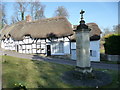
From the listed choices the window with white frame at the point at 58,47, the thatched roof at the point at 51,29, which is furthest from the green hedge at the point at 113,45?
the window with white frame at the point at 58,47

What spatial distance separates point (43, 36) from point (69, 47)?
5302 millimetres

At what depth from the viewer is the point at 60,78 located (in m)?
7.73

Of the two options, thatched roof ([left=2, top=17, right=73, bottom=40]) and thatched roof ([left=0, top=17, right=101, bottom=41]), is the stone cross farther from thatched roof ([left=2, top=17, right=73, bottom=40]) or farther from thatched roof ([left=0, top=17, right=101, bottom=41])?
thatched roof ([left=2, top=17, right=73, bottom=40])

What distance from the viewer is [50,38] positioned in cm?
2034

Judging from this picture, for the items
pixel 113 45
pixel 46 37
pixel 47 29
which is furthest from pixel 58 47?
pixel 113 45

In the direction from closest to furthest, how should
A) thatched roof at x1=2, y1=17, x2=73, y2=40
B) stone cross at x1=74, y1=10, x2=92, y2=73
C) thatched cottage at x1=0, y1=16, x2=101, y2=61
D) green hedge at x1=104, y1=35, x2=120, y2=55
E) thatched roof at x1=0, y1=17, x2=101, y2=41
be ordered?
stone cross at x1=74, y1=10, x2=92, y2=73, green hedge at x1=104, y1=35, x2=120, y2=55, thatched cottage at x1=0, y1=16, x2=101, y2=61, thatched roof at x1=0, y1=17, x2=101, y2=41, thatched roof at x1=2, y1=17, x2=73, y2=40

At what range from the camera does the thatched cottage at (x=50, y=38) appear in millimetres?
19250

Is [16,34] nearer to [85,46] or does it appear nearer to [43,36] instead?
[43,36]

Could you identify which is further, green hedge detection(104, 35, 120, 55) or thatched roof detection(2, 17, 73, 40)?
thatched roof detection(2, 17, 73, 40)

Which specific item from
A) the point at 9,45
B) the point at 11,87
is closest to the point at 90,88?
the point at 11,87

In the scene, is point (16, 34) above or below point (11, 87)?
above

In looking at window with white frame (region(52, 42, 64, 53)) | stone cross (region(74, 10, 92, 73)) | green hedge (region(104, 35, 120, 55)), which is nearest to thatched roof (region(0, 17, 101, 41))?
window with white frame (region(52, 42, 64, 53))

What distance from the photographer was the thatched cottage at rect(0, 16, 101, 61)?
19250mm

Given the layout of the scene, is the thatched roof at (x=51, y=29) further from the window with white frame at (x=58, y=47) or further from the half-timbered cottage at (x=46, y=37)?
the window with white frame at (x=58, y=47)
